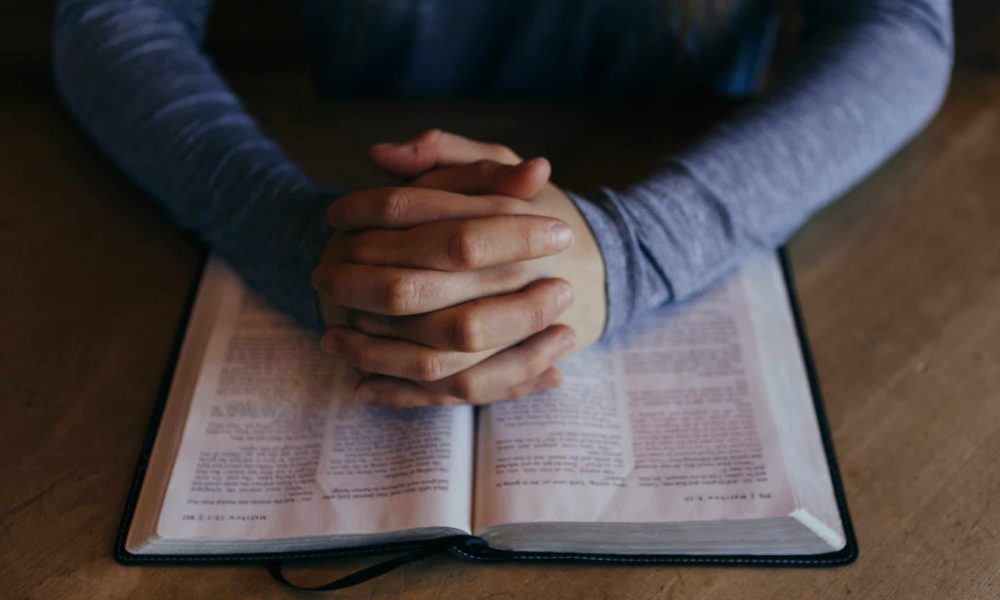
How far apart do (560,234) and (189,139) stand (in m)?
0.36

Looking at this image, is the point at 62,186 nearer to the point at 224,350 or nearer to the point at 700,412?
the point at 224,350

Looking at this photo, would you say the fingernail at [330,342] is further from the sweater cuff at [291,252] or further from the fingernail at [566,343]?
the fingernail at [566,343]

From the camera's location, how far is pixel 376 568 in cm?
54

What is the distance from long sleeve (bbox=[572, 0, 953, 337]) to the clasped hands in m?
0.05

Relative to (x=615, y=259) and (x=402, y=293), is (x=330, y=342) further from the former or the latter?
(x=615, y=259)

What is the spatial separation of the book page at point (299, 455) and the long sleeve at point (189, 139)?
61 mm

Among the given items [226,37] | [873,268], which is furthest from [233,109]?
[873,268]

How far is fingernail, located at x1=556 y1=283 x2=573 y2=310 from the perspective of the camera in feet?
1.97

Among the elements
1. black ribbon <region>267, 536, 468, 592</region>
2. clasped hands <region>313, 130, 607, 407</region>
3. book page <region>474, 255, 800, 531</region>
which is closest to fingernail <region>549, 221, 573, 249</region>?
clasped hands <region>313, 130, 607, 407</region>

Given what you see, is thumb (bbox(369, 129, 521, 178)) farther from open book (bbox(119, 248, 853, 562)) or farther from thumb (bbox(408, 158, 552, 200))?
open book (bbox(119, 248, 853, 562))

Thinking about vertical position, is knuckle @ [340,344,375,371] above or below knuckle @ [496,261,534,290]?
below

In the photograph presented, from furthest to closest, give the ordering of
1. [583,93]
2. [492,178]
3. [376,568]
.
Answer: [583,93] → [492,178] → [376,568]

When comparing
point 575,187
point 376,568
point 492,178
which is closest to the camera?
point 376,568

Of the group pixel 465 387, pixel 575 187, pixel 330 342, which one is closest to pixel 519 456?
pixel 465 387
